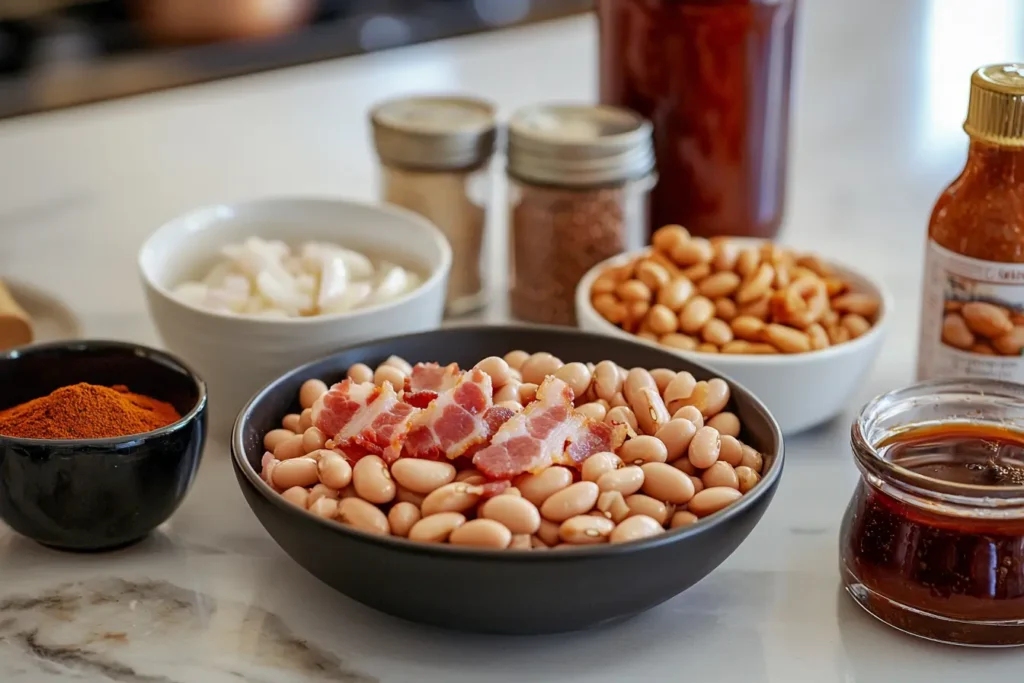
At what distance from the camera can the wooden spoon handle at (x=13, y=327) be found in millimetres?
1199

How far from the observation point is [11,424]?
3.14ft

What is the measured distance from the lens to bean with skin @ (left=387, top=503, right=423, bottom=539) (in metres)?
0.84

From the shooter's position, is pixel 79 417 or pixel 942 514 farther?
pixel 79 417

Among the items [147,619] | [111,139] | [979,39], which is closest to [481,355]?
[147,619]

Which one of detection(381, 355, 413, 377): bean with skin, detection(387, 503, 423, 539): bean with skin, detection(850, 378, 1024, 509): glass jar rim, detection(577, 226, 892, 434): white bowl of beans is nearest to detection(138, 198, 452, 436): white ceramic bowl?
detection(381, 355, 413, 377): bean with skin

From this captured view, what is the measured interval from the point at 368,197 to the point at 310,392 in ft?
2.31

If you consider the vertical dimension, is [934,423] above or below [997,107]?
below

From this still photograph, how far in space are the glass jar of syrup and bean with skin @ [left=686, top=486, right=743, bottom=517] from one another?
95 millimetres

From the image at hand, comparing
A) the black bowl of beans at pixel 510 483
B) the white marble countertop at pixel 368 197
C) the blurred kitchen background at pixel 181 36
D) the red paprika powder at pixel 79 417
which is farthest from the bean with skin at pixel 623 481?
the blurred kitchen background at pixel 181 36

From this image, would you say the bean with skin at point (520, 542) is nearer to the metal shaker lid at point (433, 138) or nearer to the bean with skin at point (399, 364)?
the bean with skin at point (399, 364)

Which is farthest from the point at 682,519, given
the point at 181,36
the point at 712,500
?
the point at 181,36

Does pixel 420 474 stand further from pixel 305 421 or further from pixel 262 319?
pixel 262 319

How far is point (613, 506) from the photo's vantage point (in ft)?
2.80

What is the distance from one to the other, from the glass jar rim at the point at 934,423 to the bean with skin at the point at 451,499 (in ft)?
0.86
